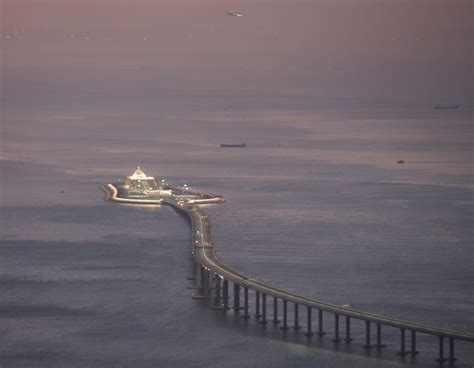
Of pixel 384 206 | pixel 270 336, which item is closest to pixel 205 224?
pixel 384 206

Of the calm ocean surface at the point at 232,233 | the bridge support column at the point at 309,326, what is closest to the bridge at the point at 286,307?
the bridge support column at the point at 309,326

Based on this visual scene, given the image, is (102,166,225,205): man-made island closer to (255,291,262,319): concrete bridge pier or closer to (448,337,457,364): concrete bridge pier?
(255,291,262,319): concrete bridge pier

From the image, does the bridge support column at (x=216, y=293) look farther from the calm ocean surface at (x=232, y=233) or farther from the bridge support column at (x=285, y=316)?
the bridge support column at (x=285, y=316)

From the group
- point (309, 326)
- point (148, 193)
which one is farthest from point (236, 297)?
point (148, 193)

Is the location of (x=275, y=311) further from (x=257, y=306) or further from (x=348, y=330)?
(x=348, y=330)

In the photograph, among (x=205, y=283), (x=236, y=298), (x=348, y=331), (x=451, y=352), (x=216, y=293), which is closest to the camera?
(x=451, y=352)

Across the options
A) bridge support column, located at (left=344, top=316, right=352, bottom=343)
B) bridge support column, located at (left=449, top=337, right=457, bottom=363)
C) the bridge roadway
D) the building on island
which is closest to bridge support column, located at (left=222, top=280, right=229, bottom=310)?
the bridge roadway

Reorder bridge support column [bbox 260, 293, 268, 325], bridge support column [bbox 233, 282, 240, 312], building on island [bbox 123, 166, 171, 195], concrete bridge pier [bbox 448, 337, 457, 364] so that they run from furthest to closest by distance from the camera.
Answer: building on island [bbox 123, 166, 171, 195] < bridge support column [bbox 233, 282, 240, 312] < bridge support column [bbox 260, 293, 268, 325] < concrete bridge pier [bbox 448, 337, 457, 364]
